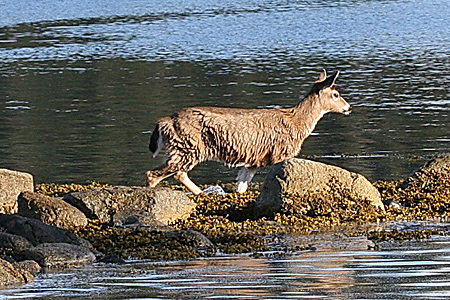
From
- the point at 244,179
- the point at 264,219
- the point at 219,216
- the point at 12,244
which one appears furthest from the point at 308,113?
the point at 12,244

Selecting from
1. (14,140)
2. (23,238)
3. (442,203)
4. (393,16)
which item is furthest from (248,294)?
(393,16)

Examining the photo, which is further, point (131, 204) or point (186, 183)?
point (186, 183)

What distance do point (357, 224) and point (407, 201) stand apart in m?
1.61

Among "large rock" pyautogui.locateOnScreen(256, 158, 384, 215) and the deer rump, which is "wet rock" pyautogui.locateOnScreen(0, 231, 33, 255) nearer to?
"large rock" pyautogui.locateOnScreen(256, 158, 384, 215)

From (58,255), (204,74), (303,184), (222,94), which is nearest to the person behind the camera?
(58,255)

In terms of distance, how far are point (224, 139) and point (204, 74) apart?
19.8m

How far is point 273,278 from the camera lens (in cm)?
935

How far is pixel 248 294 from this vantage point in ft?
27.8

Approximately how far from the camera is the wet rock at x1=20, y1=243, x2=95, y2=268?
34.9 ft

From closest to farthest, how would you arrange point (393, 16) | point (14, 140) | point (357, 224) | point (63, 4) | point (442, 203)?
point (357, 224)
point (442, 203)
point (14, 140)
point (393, 16)
point (63, 4)

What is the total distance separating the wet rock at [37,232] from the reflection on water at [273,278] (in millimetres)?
948

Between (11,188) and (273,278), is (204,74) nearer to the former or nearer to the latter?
(11,188)

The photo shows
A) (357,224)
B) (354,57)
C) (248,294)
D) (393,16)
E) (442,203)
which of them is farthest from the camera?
(393,16)

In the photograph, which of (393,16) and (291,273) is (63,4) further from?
(291,273)
